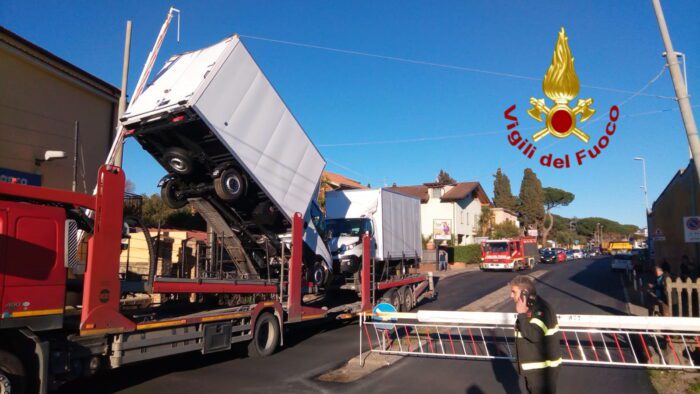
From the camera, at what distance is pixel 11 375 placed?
550 cm

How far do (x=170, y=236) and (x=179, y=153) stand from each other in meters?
4.22

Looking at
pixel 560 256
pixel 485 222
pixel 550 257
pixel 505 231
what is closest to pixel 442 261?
pixel 485 222

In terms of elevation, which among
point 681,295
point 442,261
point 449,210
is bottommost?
point 681,295

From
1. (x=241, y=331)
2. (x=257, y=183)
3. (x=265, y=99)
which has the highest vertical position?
(x=265, y=99)

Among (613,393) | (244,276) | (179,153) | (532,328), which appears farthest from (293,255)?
(532,328)

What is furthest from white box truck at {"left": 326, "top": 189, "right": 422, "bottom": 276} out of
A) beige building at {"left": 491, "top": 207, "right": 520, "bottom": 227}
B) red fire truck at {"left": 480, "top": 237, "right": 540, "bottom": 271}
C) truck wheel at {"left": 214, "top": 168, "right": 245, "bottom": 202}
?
beige building at {"left": 491, "top": 207, "right": 520, "bottom": 227}

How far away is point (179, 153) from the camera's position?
859 cm

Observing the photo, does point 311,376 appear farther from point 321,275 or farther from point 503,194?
point 503,194

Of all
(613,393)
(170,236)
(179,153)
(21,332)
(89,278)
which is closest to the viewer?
(21,332)

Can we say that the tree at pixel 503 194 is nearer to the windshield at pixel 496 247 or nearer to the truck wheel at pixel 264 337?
the windshield at pixel 496 247

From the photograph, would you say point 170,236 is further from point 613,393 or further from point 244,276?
point 613,393

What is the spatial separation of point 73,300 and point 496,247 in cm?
3445

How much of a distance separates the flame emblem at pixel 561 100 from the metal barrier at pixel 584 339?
277cm

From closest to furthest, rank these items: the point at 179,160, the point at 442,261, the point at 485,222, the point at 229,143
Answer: the point at 229,143
the point at 179,160
the point at 442,261
the point at 485,222
